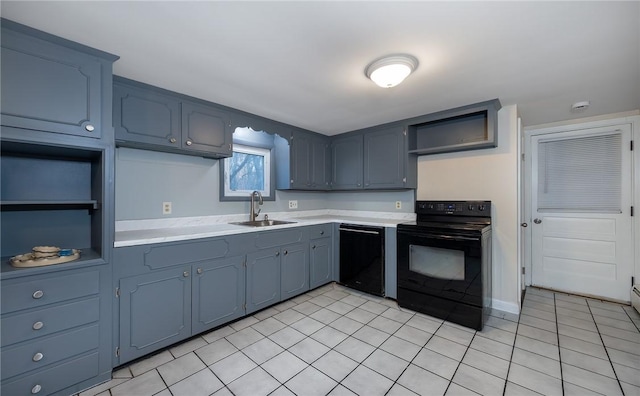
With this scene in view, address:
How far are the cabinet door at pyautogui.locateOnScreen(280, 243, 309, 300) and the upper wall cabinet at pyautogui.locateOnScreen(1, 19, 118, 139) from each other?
1.83m

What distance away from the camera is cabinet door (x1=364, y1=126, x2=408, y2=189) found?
318 cm

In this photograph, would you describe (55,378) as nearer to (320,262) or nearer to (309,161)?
(320,262)

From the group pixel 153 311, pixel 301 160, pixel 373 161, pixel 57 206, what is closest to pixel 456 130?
pixel 373 161

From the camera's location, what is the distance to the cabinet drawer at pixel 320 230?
3094 millimetres

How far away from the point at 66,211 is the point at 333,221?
2.46 m

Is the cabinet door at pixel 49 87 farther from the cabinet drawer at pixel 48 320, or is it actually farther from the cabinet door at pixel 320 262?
the cabinet door at pixel 320 262

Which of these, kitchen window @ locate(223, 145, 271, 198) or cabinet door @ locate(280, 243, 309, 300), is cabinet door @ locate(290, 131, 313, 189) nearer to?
kitchen window @ locate(223, 145, 271, 198)

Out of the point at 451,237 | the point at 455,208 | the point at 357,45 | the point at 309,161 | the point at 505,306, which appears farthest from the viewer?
the point at 309,161

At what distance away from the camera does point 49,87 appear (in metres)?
1.48

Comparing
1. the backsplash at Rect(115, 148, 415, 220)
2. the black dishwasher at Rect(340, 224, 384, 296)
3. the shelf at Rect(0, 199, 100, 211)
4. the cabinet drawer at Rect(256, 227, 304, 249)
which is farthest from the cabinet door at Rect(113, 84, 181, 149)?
the black dishwasher at Rect(340, 224, 384, 296)

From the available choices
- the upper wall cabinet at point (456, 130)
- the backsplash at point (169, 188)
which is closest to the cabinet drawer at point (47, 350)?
the backsplash at point (169, 188)

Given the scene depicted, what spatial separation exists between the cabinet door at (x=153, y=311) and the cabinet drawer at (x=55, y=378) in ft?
0.58

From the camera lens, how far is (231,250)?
230 cm

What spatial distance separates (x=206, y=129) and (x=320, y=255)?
1869 mm
